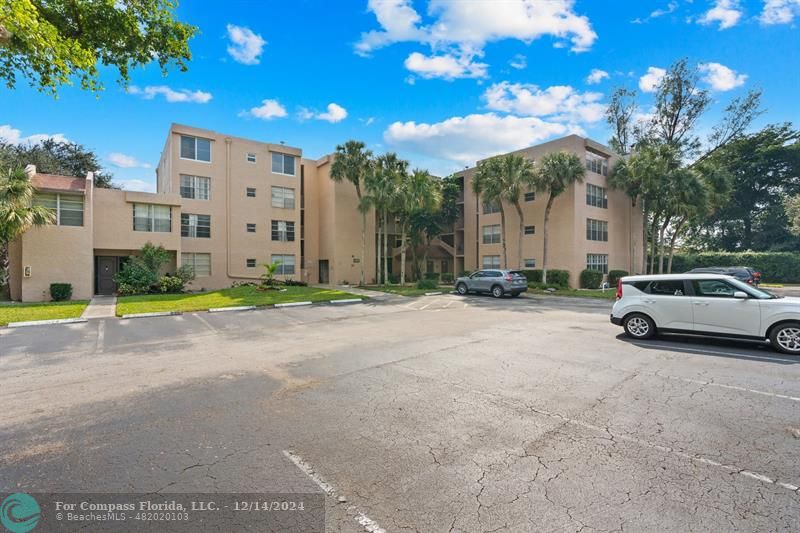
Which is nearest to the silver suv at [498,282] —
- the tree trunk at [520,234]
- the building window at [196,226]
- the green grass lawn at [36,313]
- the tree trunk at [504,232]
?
the tree trunk at [520,234]

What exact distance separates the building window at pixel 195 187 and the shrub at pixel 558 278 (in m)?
25.7

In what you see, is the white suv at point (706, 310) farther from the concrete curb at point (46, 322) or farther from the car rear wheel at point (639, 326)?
the concrete curb at point (46, 322)

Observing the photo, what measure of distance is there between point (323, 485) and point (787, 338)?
977 centimetres

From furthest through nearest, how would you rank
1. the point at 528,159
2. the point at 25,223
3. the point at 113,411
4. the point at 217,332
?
the point at 528,159, the point at 25,223, the point at 217,332, the point at 113,411

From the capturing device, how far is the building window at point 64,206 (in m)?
19.8

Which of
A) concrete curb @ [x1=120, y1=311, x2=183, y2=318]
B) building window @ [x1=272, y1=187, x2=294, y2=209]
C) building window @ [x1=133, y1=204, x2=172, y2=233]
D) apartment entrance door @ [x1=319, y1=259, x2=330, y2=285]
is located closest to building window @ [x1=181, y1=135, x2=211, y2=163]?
building window @ [x1=133, y1=204, x2=172, y2=233]

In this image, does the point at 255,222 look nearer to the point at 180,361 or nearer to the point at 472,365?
the point at 180,361

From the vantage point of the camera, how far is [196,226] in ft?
87.4

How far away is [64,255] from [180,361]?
18.4 m

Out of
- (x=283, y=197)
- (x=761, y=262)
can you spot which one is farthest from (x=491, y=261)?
(x=761, y=262)

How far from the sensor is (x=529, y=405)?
17.1 feet

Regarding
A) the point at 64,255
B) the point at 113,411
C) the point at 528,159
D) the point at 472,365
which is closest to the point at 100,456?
the point at 113,411

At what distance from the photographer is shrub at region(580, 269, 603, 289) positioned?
92.9 feet

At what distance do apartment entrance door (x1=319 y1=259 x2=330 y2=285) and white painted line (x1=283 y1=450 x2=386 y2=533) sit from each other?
30247 mm
